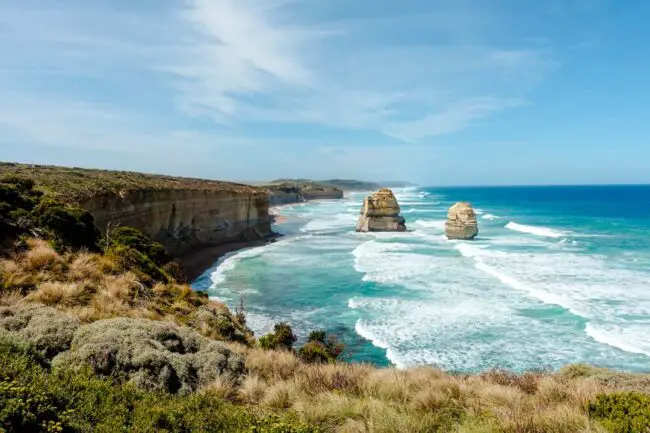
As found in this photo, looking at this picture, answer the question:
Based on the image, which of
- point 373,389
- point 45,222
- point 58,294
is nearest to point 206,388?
point 373,389

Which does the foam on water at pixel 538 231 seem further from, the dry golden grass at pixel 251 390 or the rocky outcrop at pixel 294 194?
the rocky outcrop at pixel 294 194

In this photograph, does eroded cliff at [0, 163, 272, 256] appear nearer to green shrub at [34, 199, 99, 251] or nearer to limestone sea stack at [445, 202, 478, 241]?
green shrub at [34, 199, 99, 251]

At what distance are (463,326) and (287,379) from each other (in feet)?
43.0

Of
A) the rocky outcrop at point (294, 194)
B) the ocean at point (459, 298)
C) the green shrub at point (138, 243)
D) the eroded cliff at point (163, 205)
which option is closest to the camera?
the ocean at point (459, 298)

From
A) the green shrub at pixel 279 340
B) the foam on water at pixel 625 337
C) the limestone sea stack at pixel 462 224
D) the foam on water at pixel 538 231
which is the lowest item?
the foam on water at pixel 625 337

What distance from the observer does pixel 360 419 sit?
6059 millimetres

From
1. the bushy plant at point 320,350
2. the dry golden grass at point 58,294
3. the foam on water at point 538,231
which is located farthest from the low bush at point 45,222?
the foam on water at point 538,231

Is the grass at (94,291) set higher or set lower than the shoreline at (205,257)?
higher

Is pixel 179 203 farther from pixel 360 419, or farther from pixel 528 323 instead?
pixel 360 419

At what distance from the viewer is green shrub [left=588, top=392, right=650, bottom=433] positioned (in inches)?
213

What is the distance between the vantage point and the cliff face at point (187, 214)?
1136 inches

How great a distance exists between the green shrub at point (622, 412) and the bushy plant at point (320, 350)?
7076 mm

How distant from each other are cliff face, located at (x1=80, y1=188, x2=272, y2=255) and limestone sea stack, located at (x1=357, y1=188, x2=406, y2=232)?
11823mm

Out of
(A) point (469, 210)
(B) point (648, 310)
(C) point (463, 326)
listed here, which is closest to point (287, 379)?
(C) point (463, 326)
